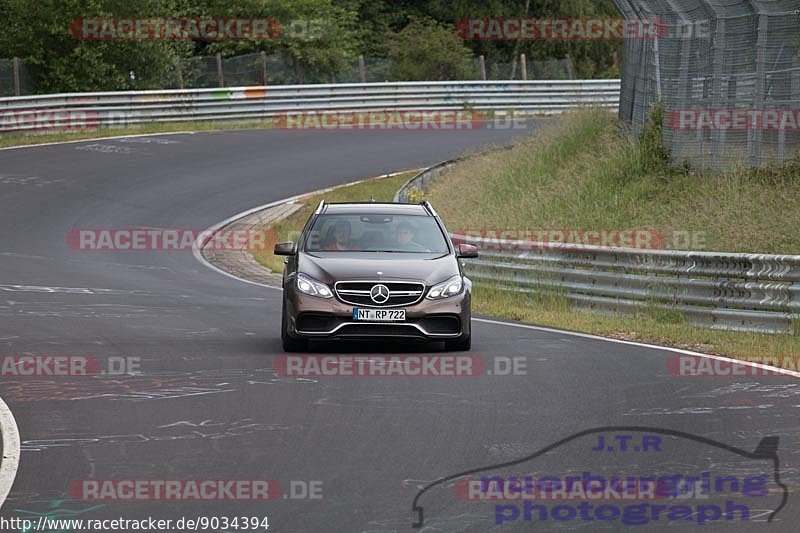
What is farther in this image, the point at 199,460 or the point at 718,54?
the point at 718,54

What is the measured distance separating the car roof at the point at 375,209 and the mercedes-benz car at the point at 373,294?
1.98 ft

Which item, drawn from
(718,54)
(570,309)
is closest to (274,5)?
(718,54)

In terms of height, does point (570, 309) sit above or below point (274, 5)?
below

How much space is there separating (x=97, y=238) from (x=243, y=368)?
1558 centimetres

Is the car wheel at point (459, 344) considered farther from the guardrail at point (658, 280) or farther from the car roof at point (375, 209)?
the guardrail at point (658, 280)

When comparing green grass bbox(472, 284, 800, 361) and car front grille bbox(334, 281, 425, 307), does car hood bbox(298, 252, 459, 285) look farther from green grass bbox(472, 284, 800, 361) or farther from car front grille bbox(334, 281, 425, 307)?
green grass bbox(472, 284, 800, 361)

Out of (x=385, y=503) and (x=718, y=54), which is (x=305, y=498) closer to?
(x=385, y=503)

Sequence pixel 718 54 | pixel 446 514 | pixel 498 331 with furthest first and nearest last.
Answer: pixel 718 54, pixel 498 331, pixel 446 514

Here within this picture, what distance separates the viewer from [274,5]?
2067 inches

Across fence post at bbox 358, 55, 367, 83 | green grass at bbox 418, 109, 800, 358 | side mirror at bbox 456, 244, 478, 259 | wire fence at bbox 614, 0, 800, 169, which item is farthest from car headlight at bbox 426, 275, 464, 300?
fence post at bbox 358, 55, 367, 83

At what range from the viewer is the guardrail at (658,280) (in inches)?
633

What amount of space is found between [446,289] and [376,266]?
2.37ft

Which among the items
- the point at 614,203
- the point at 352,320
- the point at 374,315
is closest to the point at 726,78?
the point at 614,203

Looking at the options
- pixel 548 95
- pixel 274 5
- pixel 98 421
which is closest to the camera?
pixel 98 421
